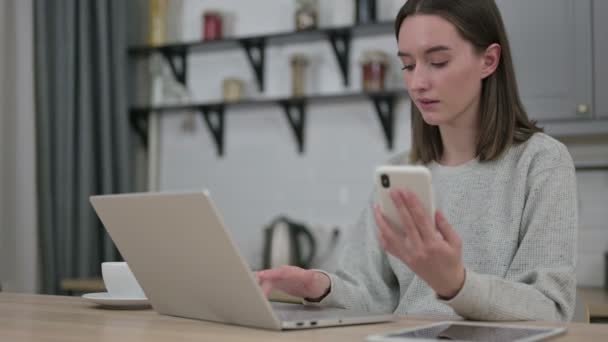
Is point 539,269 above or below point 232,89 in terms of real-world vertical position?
below

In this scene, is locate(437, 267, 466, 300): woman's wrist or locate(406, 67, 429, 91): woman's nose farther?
locate(406, 67, 429, 91): woman's nose

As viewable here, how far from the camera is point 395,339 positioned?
95cm

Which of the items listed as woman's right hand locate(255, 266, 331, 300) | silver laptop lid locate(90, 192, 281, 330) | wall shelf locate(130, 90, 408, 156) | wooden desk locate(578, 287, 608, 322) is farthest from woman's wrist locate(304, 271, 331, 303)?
wall shelf locate(130, 90, 408, 156)

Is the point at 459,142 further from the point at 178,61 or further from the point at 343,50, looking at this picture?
the point at 178,61

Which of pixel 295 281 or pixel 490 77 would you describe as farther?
pixel 490 77

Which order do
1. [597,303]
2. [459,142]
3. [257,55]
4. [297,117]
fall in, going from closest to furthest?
[459,142] → [597,303] → [297,117] → [257,55]

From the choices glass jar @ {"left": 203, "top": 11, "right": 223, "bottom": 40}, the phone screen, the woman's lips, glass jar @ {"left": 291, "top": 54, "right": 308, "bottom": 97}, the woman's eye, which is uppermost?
glass jar @ {"left": 203, "top": 11, "right": 223, "bottom": 40}

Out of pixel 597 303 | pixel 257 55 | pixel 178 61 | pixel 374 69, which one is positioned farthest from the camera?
pixel 178 61

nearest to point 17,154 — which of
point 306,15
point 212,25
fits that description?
point 212,25

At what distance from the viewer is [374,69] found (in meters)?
3.32

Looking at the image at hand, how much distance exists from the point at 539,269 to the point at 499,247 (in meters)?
0.17

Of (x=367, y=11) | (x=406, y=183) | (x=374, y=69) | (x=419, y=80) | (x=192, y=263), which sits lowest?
(x=192, y=263)

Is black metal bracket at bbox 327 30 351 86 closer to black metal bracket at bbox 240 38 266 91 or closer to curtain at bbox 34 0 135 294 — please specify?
black metal bracket at bbox 240 38 266 91

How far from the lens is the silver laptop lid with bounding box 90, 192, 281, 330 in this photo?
1042 mm
